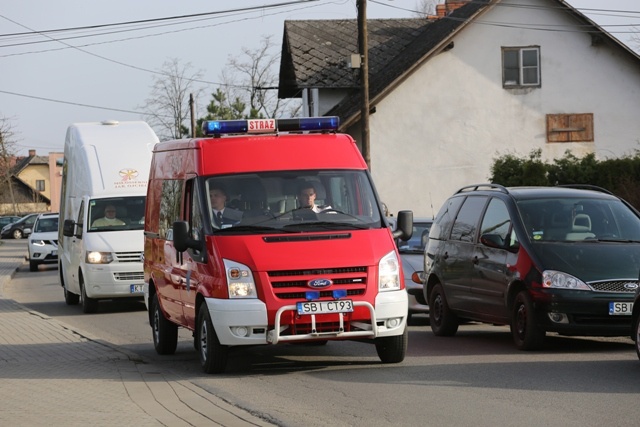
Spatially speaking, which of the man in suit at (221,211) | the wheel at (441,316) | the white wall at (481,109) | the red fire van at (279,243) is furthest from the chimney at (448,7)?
the man in suit at (221,211)

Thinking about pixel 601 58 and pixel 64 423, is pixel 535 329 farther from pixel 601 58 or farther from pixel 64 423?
pixel 601 58

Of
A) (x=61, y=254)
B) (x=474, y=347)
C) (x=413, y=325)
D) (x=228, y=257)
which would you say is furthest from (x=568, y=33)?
(x=228, y=257)

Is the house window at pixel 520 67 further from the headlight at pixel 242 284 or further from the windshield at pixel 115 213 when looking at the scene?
the headlight at pixel 242 284

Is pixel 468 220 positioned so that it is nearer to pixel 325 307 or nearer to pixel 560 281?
pixel 560 281

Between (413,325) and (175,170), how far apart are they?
5917mm

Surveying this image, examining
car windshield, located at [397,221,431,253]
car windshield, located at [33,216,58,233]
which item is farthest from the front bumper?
car windshield, located at [33,216,58,233]

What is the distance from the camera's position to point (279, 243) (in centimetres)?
1156

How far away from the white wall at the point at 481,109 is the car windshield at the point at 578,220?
26.7 metres

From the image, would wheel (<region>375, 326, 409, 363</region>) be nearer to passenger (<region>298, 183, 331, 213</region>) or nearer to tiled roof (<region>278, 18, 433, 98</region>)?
passenger (<region>298, 183, 331, 213</region>)

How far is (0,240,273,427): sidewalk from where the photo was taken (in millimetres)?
9156

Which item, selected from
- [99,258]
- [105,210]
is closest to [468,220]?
[99,258]

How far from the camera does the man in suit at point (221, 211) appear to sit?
39.3 feet

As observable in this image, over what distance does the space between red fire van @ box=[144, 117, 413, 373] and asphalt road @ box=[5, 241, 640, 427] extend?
18.7 inches

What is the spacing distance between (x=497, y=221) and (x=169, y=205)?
383 cm
